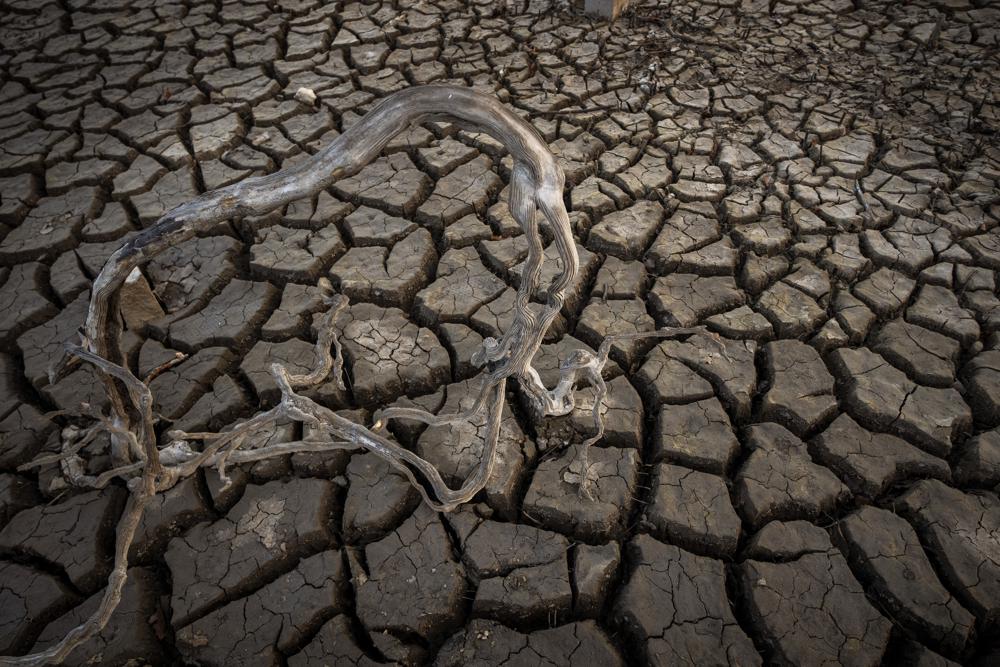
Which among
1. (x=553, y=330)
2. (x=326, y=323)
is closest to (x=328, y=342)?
(x=326, y=323)

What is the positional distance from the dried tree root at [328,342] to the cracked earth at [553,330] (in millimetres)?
133

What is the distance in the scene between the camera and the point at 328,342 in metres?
1.95

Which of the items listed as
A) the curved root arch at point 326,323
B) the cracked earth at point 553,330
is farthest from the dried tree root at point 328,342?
the cracked earth at point 553,330

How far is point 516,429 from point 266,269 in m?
1.34

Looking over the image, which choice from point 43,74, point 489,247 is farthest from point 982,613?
point 43,74

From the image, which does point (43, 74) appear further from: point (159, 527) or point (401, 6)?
point (159, 527)

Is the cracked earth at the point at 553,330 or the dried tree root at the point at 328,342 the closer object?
the dried tree root at the point at 328,342

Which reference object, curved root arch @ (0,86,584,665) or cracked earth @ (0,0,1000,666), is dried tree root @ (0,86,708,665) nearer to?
curved root arch @ (0,86,584,665)

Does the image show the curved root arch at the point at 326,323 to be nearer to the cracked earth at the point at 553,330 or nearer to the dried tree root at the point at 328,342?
the dried tree root at the point at 328,342

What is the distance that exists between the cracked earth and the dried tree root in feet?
0.44

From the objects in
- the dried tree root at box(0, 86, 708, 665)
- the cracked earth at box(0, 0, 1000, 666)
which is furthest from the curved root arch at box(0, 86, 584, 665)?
the cracked earth at box(0, 0, 1000, 666)

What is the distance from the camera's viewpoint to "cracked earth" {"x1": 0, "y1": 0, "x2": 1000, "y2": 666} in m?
1.70

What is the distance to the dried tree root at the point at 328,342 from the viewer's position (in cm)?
134

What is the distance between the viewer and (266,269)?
265cm
